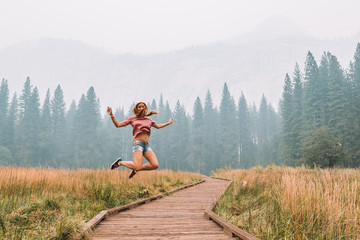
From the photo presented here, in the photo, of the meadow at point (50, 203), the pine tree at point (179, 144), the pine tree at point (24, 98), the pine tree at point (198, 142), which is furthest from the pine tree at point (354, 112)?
the pine tree at point (24, 98)

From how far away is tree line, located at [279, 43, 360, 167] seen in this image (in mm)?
29859

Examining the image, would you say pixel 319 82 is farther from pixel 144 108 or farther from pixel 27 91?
pixel 27 91

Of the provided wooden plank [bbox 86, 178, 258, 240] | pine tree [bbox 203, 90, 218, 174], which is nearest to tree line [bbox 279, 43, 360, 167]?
pine tree [bbox 203, 90, 218, 174]

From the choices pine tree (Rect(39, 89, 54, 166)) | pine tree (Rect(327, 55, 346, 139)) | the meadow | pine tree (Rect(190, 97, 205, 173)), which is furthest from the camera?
pine tree (Rect(190, 97, 205, 173))

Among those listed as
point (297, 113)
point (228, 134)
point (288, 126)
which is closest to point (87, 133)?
point (228, 134)

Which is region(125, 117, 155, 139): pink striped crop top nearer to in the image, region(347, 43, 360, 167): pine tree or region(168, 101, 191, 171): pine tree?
region(347, 43, 360, 167): pine tree

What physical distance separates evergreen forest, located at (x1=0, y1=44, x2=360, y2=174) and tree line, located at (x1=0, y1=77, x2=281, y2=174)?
0.17 m

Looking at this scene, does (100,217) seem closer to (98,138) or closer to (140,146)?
(140,146)

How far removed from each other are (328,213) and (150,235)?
2343mm

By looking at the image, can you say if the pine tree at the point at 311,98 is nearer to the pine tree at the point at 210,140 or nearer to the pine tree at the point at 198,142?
the pine tree at the point at 198,142

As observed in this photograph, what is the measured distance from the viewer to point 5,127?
140ft

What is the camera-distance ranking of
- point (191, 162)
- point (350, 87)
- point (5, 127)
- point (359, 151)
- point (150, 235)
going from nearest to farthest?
point (150, 235)
point (359, 151)
point (350, 87)
point (5, 127)
point (191, 162)

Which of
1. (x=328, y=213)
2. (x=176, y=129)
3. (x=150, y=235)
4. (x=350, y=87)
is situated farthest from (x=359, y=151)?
(x=176, y=129)

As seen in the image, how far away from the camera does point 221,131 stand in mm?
55344
